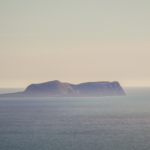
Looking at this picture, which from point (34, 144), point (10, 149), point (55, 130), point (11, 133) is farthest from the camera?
point (55, 130)

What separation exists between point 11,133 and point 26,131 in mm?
3653

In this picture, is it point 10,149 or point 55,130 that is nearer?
point 10,149

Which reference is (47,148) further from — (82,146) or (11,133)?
(11,133)

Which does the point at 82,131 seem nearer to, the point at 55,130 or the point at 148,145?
the point at 55,130

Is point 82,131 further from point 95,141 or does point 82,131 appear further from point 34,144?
point 34,144

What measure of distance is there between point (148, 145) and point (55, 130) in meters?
22.4

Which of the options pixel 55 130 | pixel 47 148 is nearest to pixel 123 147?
pixel 47 148

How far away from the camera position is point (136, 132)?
182 feet

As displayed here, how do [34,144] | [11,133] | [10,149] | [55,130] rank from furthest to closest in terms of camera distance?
[55,130] → [11,133] → [34,144] → [10,149]

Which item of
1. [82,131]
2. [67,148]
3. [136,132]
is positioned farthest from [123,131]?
[67,148]

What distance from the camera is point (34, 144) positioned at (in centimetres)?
4488

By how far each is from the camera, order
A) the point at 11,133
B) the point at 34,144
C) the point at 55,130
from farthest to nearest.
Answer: the point at 55,130 → the point at 11,133 → the point at 34,144

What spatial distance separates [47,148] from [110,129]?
21245 millimetres

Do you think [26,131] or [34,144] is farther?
[26,131]
